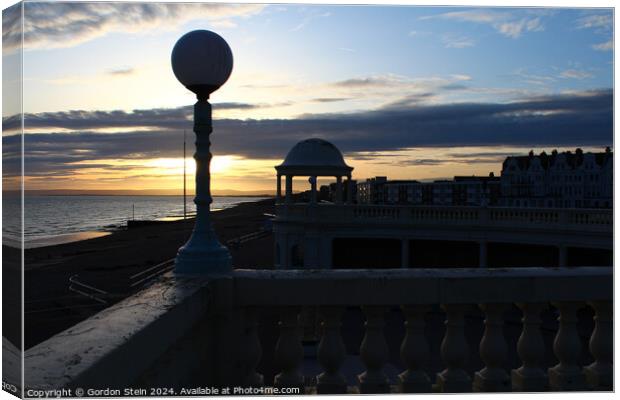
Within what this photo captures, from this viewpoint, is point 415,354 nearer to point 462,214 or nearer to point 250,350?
point 250,350

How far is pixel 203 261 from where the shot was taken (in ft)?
11.4

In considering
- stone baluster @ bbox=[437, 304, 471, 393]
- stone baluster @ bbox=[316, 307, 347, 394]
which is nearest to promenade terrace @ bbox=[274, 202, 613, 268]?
stone baluster @ bbox=[437, 304, 471, 393]

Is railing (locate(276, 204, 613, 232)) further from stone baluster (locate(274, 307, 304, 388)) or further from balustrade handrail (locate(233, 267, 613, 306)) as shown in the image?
stone baluster (locate(274, 307, 304, 388))

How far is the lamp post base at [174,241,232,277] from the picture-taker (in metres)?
3.48

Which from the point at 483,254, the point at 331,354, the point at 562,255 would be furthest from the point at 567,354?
the point at 483,254

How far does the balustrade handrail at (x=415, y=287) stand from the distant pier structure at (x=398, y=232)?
13.8 m

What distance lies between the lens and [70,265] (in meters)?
31.9

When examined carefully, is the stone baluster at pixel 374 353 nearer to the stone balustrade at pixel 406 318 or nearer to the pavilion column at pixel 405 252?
the stone balustrade at pixel 406 318

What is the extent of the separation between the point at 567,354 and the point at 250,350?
200 centimetres

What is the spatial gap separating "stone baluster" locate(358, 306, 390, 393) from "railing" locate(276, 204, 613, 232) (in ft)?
44.7

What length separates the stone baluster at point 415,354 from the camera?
10.9 feet

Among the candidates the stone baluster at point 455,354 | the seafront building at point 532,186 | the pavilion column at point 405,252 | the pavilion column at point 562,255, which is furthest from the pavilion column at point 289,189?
the stone baluster at point 455,354

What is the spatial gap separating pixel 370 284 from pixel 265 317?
2.47ft

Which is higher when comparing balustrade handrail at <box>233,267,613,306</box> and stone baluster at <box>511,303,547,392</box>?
balustrade handrail at <box>233,267,613,306</box>
